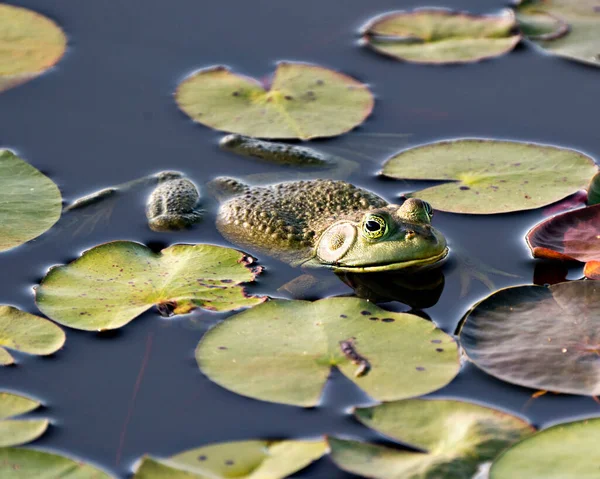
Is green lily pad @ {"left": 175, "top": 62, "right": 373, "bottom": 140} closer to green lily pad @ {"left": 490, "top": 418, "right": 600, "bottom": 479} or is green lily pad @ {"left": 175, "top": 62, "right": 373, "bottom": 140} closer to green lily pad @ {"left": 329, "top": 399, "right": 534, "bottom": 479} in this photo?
green lily pad @ {"left": 329, "top": 399, "right": 534, "bottom": 479}

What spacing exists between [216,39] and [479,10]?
2.24 metres

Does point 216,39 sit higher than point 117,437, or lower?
higher

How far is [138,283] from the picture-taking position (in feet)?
15.4

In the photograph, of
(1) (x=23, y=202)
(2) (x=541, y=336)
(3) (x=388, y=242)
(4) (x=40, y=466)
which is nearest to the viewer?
(4) (x=40, y=466)

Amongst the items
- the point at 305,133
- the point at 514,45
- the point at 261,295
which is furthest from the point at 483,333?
the point at 514,45

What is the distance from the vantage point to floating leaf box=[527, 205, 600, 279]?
505 cm

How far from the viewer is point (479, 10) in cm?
752

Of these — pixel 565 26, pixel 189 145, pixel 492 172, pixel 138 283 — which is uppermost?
pixel 565 26

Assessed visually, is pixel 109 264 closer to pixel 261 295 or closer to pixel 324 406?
pixel 261 295

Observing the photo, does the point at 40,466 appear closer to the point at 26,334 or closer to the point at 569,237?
the point at 26,334

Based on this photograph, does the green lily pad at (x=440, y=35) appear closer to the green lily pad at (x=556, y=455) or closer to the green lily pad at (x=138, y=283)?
the green lily pad at (x=138, y=283)

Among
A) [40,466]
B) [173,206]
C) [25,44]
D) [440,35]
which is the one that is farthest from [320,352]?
[25,44]

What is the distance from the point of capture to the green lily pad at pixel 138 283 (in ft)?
14.8

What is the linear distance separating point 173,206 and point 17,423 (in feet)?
6.70
